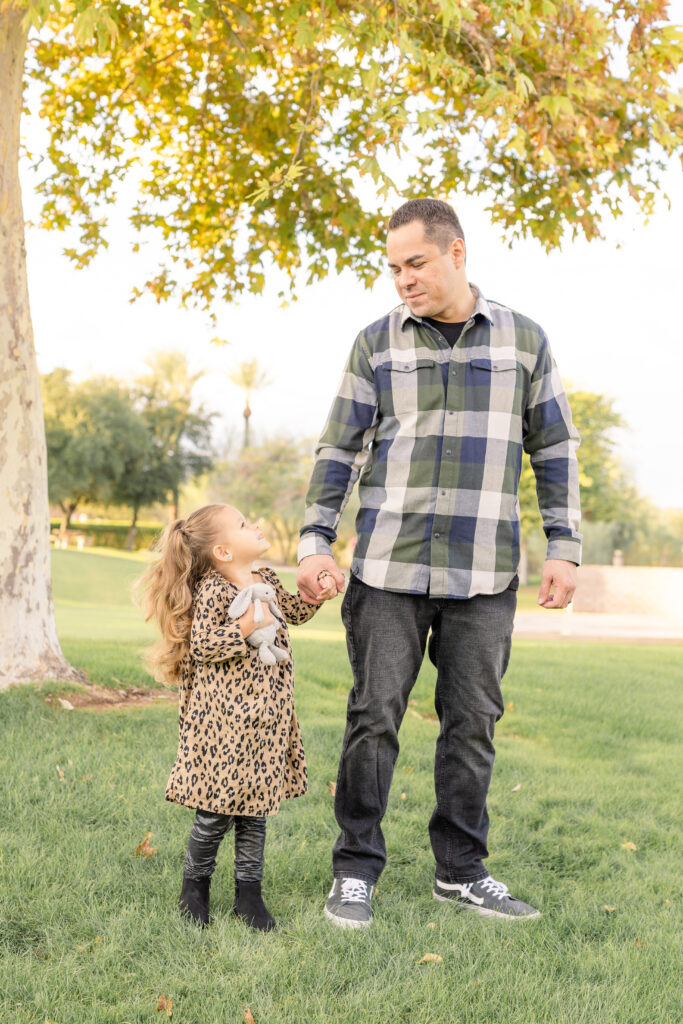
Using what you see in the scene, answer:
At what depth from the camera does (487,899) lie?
3285 millimetres

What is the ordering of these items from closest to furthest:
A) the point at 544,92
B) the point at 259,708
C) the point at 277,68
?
1. the point at 259,708
2. the point at 544,92
3. the point at 277,68

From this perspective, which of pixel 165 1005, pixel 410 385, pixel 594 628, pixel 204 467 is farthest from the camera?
pixel 204 467

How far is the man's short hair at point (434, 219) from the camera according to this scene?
3064 millimetres

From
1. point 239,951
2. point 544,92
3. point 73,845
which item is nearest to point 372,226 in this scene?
point 544,92

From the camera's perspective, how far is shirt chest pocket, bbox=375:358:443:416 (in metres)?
3.17

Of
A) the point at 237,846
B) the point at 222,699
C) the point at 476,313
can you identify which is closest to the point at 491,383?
the point at 476,313

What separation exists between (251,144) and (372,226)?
1550 mm

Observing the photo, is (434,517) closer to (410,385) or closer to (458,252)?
(410,385)

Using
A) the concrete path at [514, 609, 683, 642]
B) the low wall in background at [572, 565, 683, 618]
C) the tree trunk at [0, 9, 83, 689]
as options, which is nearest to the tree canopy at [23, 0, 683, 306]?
the tree trunk at [0, 9, 83, 689]

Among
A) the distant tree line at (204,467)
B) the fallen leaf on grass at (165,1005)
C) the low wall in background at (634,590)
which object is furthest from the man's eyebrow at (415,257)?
the distant tree line at (204,467)

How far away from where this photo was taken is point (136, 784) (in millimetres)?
4492

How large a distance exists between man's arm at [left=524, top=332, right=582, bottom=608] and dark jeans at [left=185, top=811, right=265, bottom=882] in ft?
4.25

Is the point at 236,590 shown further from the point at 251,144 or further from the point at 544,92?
the point at 251,144

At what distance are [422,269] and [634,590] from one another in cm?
2695
